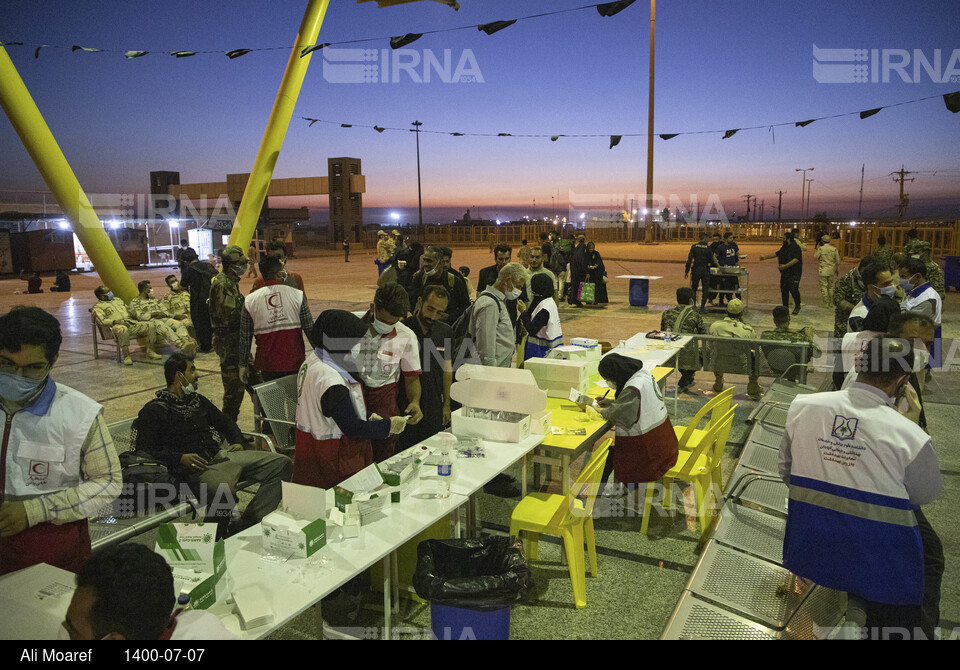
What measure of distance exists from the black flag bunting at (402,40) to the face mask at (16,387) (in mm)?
7580

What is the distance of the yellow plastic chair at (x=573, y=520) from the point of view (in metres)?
3.53

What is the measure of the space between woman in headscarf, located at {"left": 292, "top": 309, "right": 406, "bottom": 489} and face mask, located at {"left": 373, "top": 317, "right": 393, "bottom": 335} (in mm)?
128

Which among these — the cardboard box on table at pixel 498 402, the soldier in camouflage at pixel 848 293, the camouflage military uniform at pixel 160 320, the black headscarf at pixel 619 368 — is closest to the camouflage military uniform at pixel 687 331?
the soldier in camouflage at pixel 848 293

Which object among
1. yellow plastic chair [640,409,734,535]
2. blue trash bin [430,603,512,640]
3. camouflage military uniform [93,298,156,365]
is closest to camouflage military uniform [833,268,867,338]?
yellow plastic chair [640,409,734,535]

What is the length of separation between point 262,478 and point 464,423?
1347mm

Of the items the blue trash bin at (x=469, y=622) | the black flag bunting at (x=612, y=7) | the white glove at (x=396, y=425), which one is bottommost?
the blue trash bin at (x=469, y=622)

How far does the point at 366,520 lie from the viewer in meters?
3.10

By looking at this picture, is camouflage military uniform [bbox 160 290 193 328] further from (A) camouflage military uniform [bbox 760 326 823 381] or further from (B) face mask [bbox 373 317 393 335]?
(A) camouflage military uniform [bbox 760 326 823 381]

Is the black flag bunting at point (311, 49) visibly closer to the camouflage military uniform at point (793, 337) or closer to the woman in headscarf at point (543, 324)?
the woman in headscarf at point (543, 324)

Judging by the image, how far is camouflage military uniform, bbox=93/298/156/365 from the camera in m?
9.55

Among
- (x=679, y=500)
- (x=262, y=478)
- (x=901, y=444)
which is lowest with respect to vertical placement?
(x=679, y=500)
